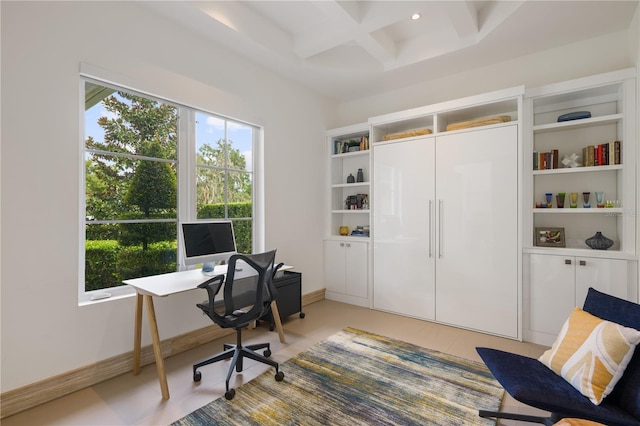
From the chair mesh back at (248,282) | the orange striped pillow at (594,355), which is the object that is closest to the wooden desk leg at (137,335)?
the chair mesh back at (248,282)

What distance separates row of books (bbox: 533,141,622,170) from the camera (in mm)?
2732

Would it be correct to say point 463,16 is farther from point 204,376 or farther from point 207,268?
point 204,376

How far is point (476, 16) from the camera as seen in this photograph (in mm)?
2914

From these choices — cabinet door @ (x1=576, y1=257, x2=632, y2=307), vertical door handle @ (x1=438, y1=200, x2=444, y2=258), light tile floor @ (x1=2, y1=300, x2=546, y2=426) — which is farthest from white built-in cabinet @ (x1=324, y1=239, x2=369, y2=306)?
cabinet door @ (x1=576, y1=257, x2=632, y2=307)

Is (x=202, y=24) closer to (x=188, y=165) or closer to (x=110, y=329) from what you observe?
(x=188, y=165)

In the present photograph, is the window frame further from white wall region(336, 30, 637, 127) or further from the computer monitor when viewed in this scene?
white wall region(336, 30, 637, 127)

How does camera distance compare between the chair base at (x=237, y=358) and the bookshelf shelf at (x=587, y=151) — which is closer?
the chair base at (x=237, y=358)

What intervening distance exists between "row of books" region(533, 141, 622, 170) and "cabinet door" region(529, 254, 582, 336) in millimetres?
887

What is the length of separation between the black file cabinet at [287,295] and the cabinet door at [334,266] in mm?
797

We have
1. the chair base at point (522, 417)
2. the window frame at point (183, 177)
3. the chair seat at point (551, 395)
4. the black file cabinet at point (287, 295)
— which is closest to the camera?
the chair seat at point (551, 395)

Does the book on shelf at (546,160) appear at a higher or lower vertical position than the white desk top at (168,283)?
higher

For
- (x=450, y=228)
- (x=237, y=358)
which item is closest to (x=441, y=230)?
(x=450, y=228)

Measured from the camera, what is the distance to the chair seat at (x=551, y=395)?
1477mm

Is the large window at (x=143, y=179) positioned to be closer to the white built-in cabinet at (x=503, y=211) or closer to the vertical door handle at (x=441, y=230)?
the white built-in cabinet at (x=503, y=211)
